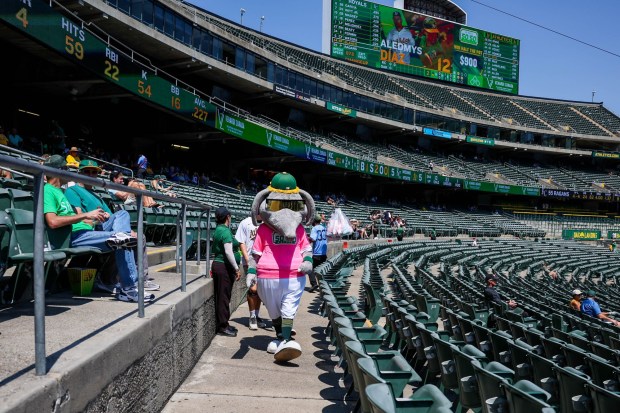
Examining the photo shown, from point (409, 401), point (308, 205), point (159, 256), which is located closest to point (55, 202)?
point (308, 205)

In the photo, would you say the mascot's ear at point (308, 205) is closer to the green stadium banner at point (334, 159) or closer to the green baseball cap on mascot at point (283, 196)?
the green baseball cap on mascot at point (283, 196)

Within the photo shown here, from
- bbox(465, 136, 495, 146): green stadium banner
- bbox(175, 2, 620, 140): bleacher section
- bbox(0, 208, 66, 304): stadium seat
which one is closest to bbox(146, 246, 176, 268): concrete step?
bbox(0, 208, 66, 304): stadium seat

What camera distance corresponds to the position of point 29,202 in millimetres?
4645

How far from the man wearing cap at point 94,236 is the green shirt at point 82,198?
331mm

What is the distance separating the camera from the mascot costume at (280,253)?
5.67 meters

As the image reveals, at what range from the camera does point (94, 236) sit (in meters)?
4.47

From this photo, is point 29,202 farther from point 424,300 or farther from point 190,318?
point 424,300

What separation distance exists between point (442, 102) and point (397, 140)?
23.7 feet

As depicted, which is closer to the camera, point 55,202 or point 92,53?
point 55,202

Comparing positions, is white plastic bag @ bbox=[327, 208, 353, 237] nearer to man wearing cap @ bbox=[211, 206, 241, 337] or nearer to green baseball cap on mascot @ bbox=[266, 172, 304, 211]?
man wearing cap @ bbox=[211, 206, 241, 337]

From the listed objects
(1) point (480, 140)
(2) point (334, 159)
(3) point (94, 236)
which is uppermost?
(1) point (480, 140)

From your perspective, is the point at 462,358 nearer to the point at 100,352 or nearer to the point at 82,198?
the point at 100,352

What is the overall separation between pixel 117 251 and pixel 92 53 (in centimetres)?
1380

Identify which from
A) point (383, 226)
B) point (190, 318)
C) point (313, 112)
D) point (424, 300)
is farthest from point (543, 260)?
point (190, 318)
